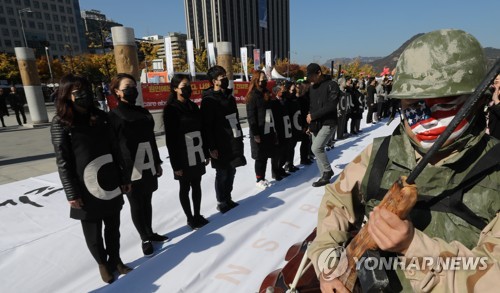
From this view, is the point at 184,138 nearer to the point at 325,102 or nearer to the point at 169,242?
the point at 169,242

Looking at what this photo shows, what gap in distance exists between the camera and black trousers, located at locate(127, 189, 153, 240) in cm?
295

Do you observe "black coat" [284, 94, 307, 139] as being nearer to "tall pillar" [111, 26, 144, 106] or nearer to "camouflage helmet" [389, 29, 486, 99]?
"tall pillar" [111, 26, 144, 106]

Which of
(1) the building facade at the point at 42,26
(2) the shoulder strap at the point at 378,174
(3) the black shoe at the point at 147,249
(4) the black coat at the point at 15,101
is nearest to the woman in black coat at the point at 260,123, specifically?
(3) the black shoe at the point at 147,249

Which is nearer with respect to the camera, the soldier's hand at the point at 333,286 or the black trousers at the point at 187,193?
the soldier's hand at the point at 333,286

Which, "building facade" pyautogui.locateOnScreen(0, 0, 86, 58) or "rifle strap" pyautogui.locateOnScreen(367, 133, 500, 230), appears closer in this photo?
"rifle strap" pyautogui.locateOnScreen(367, 133, 500, 230)

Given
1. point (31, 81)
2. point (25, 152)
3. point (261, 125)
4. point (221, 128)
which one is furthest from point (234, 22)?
point (221, 128)

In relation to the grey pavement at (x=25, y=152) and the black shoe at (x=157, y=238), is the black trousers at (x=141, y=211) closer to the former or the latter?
the black shoe at (x=157, y=238)

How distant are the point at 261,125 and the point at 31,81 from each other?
37.2 ft

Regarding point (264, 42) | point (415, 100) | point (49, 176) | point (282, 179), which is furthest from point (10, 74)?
point (264, 42)

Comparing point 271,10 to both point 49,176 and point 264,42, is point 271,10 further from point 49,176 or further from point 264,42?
point 49,176

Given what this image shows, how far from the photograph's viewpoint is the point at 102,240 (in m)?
2.63

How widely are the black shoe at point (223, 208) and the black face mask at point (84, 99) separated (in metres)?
2.10

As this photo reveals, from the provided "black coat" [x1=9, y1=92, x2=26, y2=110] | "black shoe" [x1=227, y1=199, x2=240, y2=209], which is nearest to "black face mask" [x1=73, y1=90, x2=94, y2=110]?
"black shoe" [x1=227, y1=199, x2=240, y2=209]

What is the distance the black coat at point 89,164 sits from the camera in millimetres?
2318
